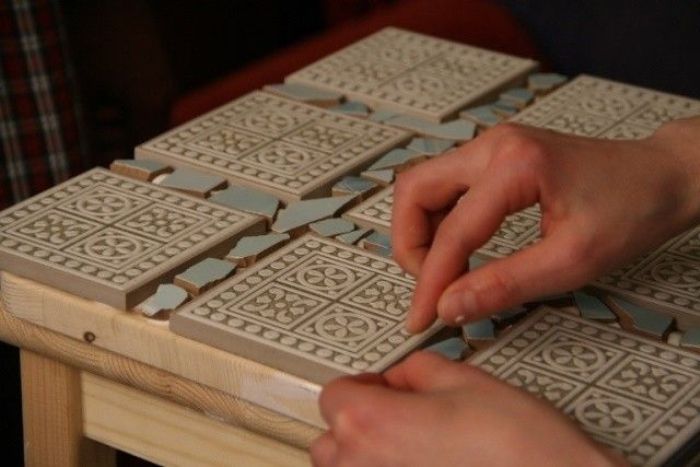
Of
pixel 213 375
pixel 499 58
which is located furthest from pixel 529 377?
pixel 499 58

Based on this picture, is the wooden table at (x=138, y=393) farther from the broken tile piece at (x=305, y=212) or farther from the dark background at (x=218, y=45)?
the dark background at (x=218, y=45)

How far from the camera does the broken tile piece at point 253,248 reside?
952 mm

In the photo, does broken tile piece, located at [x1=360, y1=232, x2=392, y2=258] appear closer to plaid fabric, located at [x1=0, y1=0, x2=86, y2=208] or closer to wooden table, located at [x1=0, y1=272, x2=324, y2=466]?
wooden table, located at [x1=0, y1=272, x2=324, y2=466]

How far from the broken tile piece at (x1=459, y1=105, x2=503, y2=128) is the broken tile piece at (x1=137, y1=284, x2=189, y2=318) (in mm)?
401

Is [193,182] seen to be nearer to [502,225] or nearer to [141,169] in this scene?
[141,169]

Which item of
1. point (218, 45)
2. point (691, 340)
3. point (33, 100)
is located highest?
point (691, 340)

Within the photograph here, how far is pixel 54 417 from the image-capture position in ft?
3.29

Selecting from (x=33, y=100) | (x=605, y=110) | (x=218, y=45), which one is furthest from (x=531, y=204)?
(x=218, y=45)

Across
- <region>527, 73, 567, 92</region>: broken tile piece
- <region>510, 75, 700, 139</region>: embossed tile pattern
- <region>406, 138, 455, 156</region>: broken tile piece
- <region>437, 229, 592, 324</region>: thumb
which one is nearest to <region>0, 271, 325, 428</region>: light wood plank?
<region>437, 229, 592, 324</region>: thumb

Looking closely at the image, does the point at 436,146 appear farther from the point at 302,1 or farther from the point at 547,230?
the point at 302,1

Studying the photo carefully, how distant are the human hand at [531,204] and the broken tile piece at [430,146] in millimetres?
228

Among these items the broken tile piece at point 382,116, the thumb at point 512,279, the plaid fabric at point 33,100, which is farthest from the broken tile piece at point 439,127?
the plaid fabric at point 33,100

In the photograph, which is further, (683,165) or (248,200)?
(248,200)

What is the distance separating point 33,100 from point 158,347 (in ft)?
3.11
